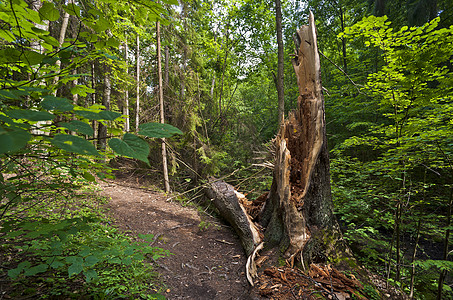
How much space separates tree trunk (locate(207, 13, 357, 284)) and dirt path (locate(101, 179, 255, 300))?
15.5 inches

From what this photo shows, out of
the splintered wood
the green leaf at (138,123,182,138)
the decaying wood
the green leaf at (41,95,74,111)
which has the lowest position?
the splintered wood

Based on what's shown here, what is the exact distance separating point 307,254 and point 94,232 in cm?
321

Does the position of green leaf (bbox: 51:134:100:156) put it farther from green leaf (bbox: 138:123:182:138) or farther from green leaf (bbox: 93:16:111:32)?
green leaf (bbox: 93:16:111:32)

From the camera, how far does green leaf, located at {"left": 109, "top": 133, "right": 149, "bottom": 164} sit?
721 mm

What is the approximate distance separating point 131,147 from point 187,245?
3.58 m

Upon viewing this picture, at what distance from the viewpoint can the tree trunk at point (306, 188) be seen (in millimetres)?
2949

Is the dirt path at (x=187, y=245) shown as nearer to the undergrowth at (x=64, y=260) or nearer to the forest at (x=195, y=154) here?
the forest at (x=195, y=154)

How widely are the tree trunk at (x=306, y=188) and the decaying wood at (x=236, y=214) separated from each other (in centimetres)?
4

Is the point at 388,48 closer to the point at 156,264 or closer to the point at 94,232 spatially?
the point at 156,264

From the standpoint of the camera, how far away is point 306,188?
122 inches

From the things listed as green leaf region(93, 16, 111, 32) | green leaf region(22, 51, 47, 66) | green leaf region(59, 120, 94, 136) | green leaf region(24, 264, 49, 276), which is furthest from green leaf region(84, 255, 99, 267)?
green leaf region(93, 16, 111, 32)

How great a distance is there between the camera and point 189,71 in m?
7.22

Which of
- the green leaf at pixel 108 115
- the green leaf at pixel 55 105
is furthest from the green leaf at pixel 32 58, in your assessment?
the green leaf at pixel 108 115

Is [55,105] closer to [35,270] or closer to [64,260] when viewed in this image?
[35,270]
